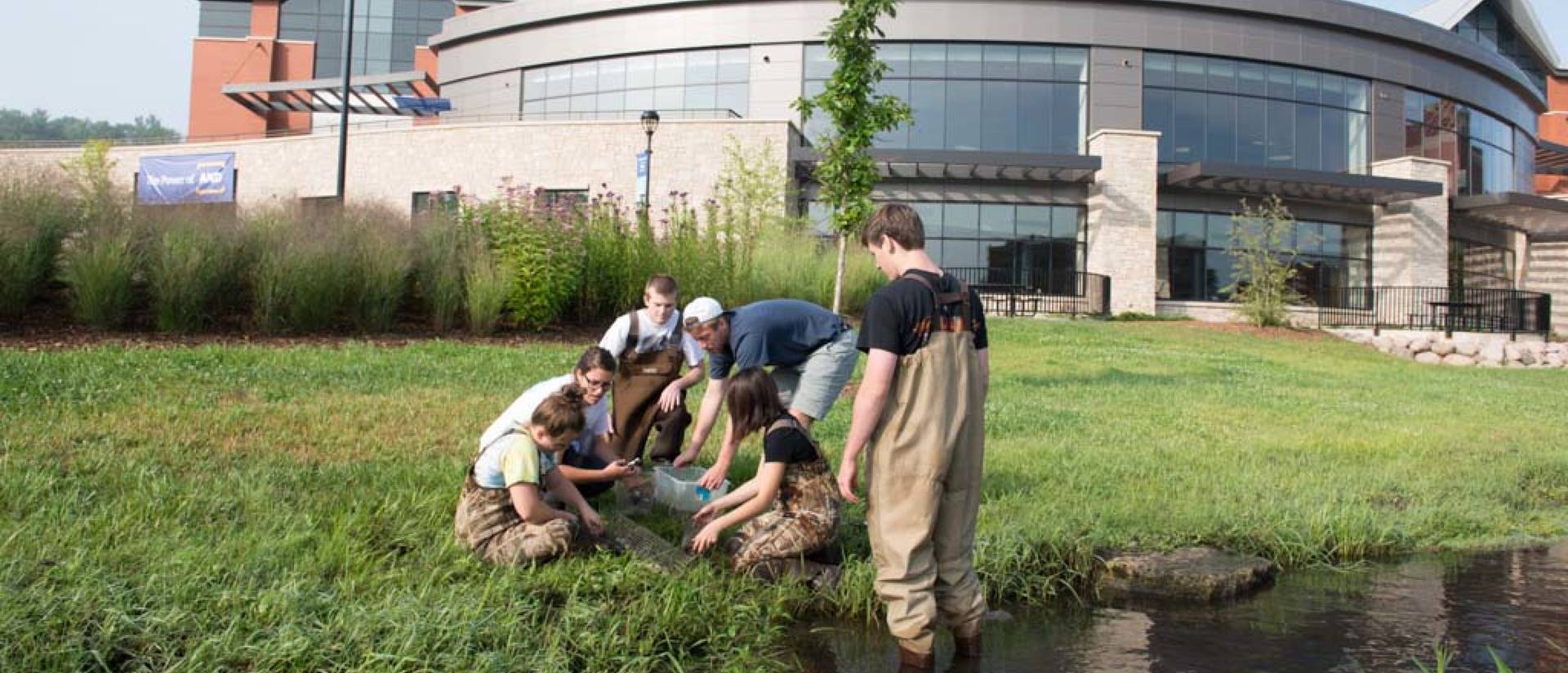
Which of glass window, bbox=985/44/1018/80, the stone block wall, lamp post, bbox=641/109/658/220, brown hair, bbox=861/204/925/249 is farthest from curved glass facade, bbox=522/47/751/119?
brown hair, bbox=861/204/925/249

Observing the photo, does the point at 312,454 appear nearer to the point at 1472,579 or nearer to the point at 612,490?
the point at 612,490

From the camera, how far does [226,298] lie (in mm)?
12195

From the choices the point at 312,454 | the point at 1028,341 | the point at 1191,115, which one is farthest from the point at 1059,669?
the point at 1191,115

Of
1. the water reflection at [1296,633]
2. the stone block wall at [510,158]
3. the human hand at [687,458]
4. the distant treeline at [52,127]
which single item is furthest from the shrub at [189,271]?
the distant treeline at [52,127]

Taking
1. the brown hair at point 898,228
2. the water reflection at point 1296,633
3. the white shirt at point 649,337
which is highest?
the brown hair at point 898,228

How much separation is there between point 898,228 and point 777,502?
1.61m

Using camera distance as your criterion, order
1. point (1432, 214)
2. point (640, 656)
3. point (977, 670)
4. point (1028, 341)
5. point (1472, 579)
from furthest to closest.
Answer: point (1432, 214) < point (1028, 341) < point (1472, 579) < point (977, 670) < point (640, 656)

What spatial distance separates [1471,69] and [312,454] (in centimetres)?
4132

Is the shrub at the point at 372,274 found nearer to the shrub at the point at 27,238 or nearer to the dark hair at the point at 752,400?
the shrub at the point at 27,238

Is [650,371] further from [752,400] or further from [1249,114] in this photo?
[1249,114]

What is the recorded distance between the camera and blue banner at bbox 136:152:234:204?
35.3 meters

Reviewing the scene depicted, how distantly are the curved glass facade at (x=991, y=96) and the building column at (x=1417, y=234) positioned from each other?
32.0ft

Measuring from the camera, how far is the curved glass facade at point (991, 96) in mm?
30875

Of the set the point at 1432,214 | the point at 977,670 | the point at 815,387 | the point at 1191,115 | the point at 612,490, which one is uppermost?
the point at 1191,115
